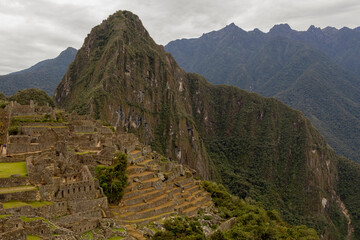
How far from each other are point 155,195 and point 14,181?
50.9 feet

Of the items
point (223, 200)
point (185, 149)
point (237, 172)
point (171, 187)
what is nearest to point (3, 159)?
point (171, 187)

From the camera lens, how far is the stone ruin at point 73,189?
18578 mm

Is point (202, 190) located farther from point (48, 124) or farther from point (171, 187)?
point (48, 124)

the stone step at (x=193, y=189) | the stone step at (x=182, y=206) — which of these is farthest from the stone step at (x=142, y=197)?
the stone step at (x=193, y=189)

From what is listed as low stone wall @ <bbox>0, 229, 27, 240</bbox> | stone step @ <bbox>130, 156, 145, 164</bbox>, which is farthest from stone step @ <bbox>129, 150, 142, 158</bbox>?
low stone wall @ <bbox>0, 229, 27, 240</bbox>

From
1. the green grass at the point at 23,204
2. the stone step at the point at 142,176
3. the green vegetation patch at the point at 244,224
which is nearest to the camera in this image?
the green grass at the point at 23,204

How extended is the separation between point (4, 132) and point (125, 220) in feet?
55.6

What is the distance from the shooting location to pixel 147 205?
30609 millimetres

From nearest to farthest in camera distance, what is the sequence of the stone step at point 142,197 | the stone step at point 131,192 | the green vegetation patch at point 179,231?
the green vegetation patch at point 179,231, the stone step at point 142,197, the stone step at point 131,192

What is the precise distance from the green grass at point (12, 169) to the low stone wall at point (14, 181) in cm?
58

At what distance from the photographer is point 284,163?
196m

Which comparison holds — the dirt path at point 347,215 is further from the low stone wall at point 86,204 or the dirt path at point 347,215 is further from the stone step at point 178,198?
the low stone wall at point 86,204

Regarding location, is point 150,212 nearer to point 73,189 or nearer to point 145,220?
point 145,220

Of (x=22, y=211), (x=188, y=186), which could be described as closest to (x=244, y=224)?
(x=188, y=186)
